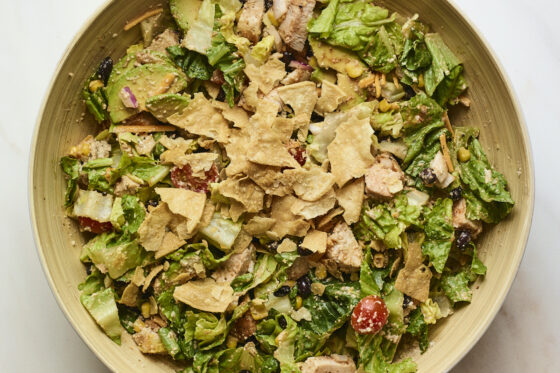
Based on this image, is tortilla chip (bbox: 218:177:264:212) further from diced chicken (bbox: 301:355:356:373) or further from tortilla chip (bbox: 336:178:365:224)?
diced chicken (bbox: 301:355:356:373)

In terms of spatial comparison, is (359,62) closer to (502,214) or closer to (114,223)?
(502,214)

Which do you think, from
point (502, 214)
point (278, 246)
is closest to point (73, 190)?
point (278, 246)

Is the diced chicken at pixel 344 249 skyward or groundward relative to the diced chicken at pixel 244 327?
skyward

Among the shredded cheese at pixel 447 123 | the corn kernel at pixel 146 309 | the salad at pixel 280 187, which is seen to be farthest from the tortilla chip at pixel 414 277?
the corn kernel at pixel 146 309

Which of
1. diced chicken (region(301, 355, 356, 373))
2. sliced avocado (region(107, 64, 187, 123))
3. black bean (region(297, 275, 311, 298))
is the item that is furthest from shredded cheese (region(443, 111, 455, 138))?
sliced avocado (region(107, 64, 187, 123))

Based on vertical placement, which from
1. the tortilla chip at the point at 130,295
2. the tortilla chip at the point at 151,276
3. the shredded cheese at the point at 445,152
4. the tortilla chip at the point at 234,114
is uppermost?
the shredded cheese at the point at 445,152

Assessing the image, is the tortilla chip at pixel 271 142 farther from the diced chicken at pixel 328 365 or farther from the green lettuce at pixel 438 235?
the diced chicken at pixel 328 365
